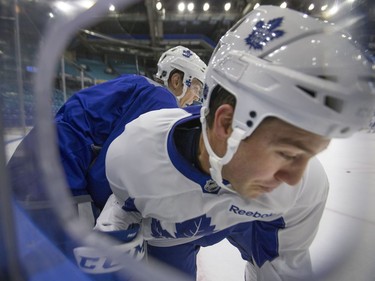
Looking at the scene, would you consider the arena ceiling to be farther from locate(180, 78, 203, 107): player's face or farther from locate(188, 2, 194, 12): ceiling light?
locate(180, 78, 203, 107): player's face

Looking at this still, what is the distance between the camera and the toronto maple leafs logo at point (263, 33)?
1.42 ft

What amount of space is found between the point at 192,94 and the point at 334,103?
126cm

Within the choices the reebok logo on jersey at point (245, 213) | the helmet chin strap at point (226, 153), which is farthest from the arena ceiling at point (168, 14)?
the reebok logo on jersey at point (245, 213)

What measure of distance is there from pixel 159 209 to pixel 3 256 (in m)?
0.40

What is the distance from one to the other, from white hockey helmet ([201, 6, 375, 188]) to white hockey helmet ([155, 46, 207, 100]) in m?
1.18

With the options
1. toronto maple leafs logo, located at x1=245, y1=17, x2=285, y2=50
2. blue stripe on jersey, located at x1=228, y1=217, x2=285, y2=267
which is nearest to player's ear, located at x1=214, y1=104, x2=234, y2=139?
toronto maple leafs logo, located at x1=245, y1=17, x2=285, y2=50

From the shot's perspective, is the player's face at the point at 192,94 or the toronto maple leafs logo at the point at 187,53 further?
the toronto maple leafs logo at the point at 187,53

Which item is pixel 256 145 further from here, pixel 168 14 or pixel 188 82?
pixel 188 82

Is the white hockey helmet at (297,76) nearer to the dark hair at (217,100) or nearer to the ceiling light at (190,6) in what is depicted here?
the dark hair at (217,100)

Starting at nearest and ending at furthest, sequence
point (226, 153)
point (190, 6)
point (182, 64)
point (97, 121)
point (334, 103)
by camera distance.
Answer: point (334, 103), point (226, 153), point (190, 6), point (97, 121), point (182, 64)

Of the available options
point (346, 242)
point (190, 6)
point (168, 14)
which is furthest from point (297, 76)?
point (168, 14)

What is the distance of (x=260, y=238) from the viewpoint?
807 millimetres

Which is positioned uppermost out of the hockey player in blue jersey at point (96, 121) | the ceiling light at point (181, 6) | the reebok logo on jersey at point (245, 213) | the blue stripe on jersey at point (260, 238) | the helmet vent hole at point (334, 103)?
the ceiling light at point (181, 6)

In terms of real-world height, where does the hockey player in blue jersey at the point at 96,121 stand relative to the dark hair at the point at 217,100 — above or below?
below
